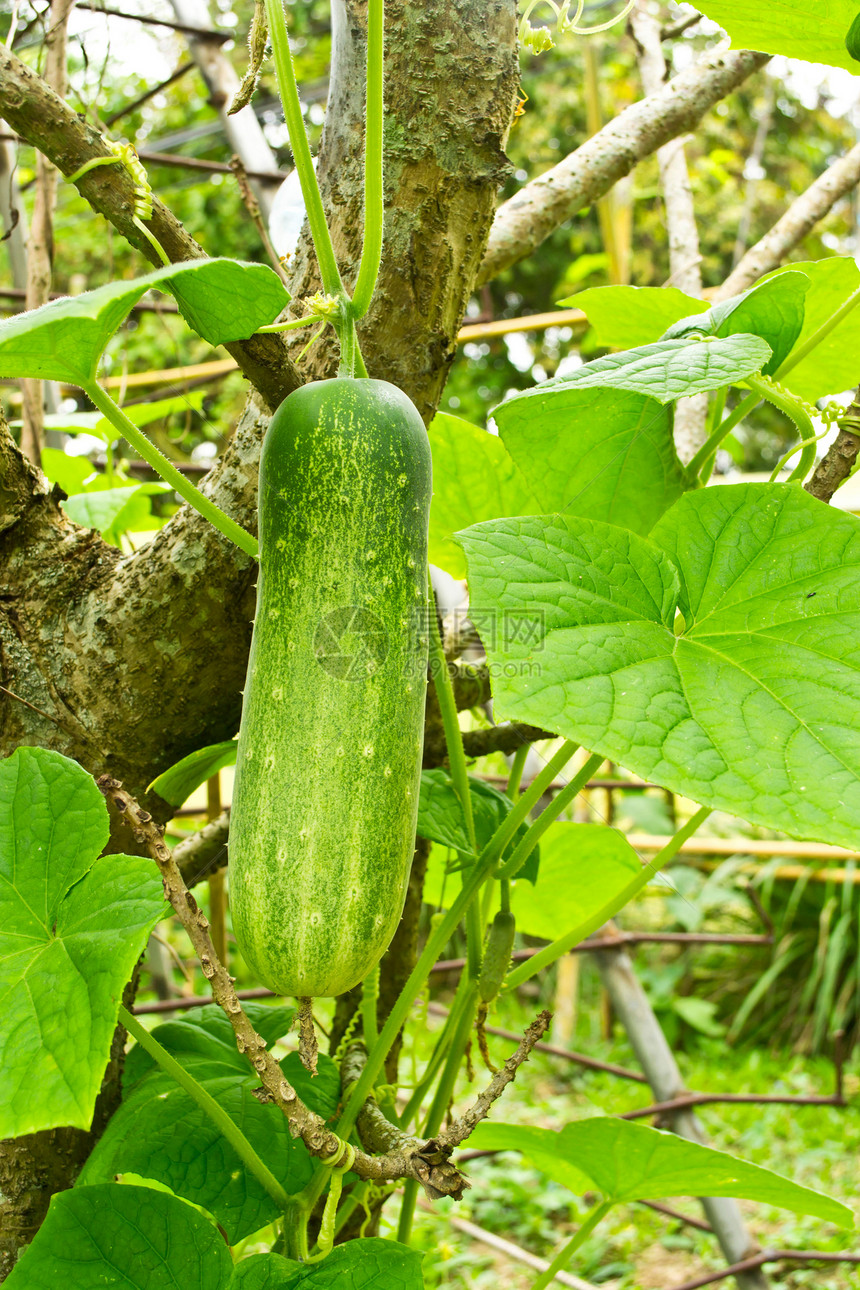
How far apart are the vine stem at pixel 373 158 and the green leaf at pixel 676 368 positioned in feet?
0.38

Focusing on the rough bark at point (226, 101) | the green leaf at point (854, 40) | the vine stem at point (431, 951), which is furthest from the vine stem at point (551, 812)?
the rough bark at point (226, 101)

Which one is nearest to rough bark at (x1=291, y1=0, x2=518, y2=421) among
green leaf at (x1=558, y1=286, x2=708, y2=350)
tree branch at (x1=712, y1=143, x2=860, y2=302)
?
green leaf at (x1=558, y1=286, x2=708, y2=350)

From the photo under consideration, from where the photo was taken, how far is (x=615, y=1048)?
3170 millimetres

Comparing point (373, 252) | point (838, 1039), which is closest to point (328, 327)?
point (373, 252)

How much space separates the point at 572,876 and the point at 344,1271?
50cm

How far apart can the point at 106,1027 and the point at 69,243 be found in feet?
20.2

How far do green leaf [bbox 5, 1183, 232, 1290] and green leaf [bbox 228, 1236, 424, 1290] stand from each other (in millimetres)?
22

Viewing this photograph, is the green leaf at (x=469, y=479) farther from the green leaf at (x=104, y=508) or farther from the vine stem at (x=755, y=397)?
the green leaf at (x=104, y=508)

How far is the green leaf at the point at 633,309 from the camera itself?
819mm

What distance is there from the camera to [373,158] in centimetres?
54

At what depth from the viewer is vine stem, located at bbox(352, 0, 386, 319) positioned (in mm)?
508

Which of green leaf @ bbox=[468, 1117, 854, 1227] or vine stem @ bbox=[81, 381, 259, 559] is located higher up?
vine stem @ bbox=[81, 381, 259, 559]

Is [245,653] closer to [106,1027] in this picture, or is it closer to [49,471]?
[106,1027]

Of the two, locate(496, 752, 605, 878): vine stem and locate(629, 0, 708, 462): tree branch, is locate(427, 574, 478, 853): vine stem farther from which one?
locate(629, 0, 708, 462): tree branch
